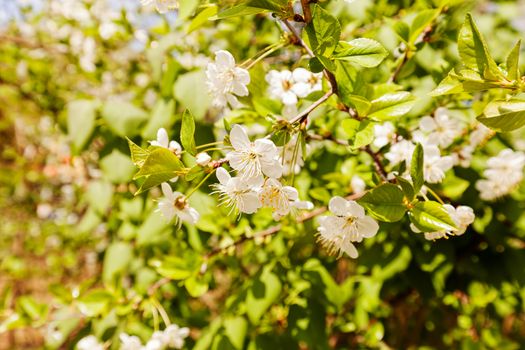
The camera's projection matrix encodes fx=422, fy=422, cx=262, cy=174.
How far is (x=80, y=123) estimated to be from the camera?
132cm

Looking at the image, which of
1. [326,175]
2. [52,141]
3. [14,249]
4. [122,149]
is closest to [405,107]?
[326,175]

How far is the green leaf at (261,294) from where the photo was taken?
116cm

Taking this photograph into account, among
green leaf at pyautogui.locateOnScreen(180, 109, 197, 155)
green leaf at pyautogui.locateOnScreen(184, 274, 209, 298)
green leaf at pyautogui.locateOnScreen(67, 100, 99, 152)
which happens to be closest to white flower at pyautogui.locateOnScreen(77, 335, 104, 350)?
green leaf at pyautogui.locateOnScreen(184, 274, 209, 298)

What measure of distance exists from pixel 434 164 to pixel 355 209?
1.02ft

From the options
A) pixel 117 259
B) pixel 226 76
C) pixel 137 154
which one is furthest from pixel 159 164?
pixel 117 259

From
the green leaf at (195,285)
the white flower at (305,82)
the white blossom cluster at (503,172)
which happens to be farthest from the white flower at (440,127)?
the green leaf at (195,285)

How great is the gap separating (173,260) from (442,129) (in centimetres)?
79

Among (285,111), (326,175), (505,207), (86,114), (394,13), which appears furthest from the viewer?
(394,13)

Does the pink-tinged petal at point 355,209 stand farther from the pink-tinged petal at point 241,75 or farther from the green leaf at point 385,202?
the pink-tinged petal at point 241,75

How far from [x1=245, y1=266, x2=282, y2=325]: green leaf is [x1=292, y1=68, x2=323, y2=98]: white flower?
54 centimetres

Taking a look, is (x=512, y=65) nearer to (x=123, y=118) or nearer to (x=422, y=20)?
(x=422, y=20)

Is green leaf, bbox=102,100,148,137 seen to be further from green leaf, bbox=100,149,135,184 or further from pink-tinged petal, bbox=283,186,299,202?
pink-tinged petal, bbox=283,186,299,202

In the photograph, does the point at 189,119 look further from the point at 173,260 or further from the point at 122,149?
the point at 122,149

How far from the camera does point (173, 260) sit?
1.18 m
